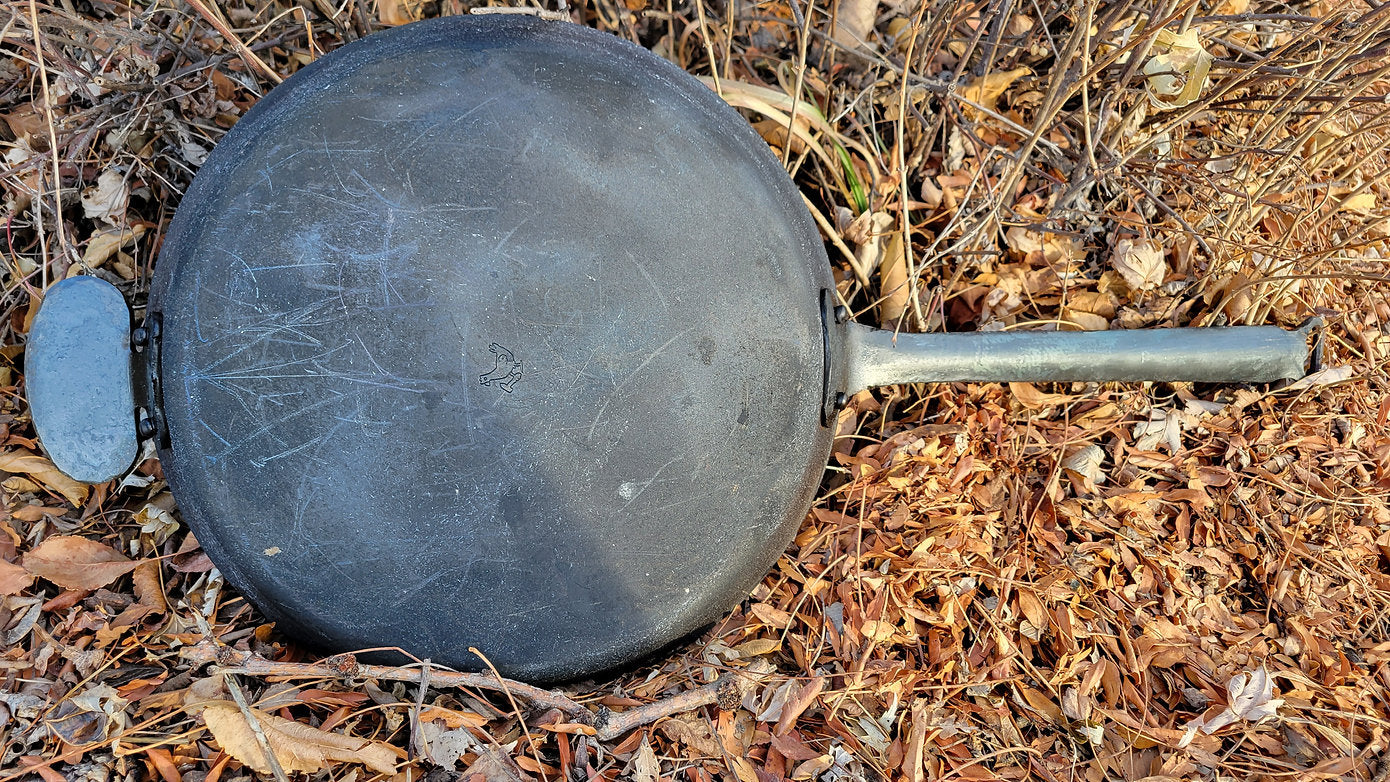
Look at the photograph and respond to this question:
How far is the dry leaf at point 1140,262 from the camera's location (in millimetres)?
2094

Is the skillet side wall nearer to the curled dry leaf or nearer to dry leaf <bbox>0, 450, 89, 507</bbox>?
the curled dry leaf

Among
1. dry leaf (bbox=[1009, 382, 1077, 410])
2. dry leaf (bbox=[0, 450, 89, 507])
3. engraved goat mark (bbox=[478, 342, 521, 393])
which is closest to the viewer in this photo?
engraved goat mark (bbox=[478, 342, 521, 393])

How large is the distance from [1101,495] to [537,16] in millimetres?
1625

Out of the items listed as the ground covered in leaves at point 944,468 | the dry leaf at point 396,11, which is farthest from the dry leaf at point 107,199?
the dry leaf at point 396,11

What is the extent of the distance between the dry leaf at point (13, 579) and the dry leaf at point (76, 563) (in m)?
0.01

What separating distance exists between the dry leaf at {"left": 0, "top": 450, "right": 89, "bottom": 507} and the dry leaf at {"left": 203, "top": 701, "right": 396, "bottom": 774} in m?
0.64

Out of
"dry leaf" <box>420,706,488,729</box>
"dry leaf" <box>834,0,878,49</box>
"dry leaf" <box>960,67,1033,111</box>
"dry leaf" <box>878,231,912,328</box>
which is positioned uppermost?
"dry leaf" <box>834,0,878,49</box>

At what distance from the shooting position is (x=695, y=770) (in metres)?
1.53

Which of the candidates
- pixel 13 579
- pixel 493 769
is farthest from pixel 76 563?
pixel 493 769

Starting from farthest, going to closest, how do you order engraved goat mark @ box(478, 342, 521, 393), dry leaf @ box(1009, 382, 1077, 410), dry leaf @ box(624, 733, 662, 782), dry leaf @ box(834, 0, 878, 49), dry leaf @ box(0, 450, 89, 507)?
dry leaf @ box(834, 0, 878, 49)
dry leaf @ box(1009, 382, 1077, 410)
dry leaf @ box(0, 450, 89, 507)
dry leaf @ box(624, 733, 662, 782)
engraved goat mark @ box(478, 342, 521, 393)

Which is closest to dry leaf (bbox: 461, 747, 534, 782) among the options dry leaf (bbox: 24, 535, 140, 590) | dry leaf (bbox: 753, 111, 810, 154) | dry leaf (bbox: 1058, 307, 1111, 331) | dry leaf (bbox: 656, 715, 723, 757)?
dry leaf (bbox: 656, 715, 723, 757)

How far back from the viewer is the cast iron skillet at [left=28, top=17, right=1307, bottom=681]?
54.8 inches

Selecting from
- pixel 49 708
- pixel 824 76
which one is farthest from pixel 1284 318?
pixel 49 708

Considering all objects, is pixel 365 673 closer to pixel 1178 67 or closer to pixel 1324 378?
pixel 1178 67
